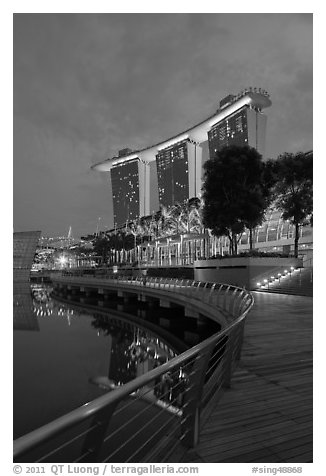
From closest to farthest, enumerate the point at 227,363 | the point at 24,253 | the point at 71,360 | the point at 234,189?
the point at 227,363
the point at 71,360
the point at 234,189
the point at 24,253

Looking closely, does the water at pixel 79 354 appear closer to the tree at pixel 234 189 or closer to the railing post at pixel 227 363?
the railing post at pixel 227 363

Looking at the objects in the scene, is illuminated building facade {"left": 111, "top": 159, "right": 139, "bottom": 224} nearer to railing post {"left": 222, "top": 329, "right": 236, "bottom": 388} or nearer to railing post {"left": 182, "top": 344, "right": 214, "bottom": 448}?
railing post {"left": 222, "top": 329, "right": 236, "bottom": 388}

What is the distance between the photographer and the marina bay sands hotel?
114m

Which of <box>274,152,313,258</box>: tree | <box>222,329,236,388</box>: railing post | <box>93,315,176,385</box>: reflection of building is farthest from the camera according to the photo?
<box>274,152,313,258</box>: tree

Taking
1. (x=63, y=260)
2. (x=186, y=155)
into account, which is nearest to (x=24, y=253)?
(x=63, y=260)

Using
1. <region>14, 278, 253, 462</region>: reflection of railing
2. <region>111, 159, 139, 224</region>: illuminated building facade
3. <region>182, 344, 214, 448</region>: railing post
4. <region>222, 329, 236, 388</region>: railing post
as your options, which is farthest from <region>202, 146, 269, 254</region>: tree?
<region>111, 159, 139, 224</region>: illuminated building facade

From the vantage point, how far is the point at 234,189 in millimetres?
30297

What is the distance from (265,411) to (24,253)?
337 ft

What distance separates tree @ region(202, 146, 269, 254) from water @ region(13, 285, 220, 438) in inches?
361

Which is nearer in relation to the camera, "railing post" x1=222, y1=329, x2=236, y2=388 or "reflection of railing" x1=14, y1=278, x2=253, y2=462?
"reflection of railing" x1=14, y1=278, x2=253, y2=462

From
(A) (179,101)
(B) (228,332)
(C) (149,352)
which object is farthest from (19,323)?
(B) (228,332)

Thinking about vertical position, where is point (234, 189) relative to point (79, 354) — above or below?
above

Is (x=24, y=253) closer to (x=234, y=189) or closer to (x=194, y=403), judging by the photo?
(x=234, y=189)
